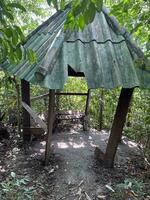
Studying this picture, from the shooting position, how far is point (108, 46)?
5.16 m

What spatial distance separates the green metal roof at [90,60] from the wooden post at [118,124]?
2.15 feet

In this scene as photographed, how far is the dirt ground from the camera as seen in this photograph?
15.9 feet

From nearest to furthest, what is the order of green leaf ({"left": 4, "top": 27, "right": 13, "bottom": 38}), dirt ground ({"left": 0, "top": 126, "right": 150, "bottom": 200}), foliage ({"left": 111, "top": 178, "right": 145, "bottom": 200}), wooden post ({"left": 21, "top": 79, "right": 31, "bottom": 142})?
1. green leaf ({"left": 4, "top": 27, "right": 13, "bottom": 38})
2. foliage ({"left": 111, "top": 178, "right": 145, "bottom": 200})
3. dirt ground ({"left": 0, "top": 126, "right": 150, "bottom": 200})
4. wooden post ({"left": 21, "top": 79, "right": 31, "bottom": 142})

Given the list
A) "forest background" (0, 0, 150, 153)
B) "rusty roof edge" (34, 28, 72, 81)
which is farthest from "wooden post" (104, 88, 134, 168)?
"rusty roof edge" (34, 28, 72, 81)

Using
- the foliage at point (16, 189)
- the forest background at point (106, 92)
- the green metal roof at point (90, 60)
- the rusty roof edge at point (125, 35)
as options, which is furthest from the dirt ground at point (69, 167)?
the rusty roof edge at point (125, 35)

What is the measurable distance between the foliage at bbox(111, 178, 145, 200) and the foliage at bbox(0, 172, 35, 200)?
1.43 meters

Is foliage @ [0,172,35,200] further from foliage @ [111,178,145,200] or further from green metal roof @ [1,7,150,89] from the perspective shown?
green metal roof @ [1,7,150,89]

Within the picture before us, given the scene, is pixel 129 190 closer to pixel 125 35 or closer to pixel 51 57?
pixel 51 57

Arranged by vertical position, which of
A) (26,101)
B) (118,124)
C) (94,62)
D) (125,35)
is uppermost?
(125,35)

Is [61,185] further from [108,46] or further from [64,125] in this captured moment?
[64,125]

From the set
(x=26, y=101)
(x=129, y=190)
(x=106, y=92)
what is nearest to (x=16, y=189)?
(x=129, y=190)

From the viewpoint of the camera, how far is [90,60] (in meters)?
4.86

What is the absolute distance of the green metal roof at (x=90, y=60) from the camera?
4.47 m

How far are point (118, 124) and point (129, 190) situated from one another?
1.35 m
